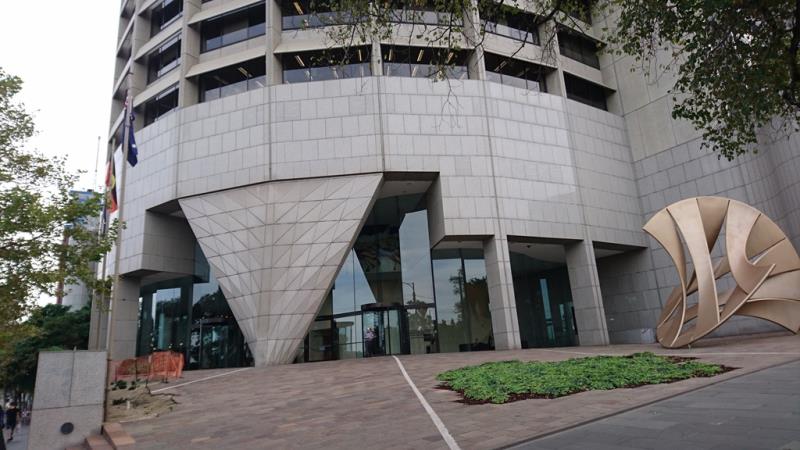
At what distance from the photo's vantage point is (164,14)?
3183cm

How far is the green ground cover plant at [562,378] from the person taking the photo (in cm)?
872

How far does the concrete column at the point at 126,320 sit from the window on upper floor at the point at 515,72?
2468 cm

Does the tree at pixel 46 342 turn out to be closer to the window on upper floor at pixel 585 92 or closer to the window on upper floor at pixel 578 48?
the window on upper floor at pixel 585 92

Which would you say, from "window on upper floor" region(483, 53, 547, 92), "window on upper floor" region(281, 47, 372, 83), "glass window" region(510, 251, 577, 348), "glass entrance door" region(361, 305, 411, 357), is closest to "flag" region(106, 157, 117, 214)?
"window on upper floor" region(281, 47, 372, 83)

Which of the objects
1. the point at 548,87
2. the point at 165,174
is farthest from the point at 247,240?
the point at 548,87

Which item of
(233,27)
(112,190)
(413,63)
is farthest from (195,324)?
(413,63)

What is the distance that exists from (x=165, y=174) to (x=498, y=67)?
2029cm

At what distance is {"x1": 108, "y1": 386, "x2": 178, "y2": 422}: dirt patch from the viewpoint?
1002 cm

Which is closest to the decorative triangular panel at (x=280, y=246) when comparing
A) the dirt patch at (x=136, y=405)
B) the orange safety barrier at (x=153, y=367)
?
the orange safety barrier at (x=153, y=367)

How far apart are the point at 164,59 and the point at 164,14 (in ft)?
10.8

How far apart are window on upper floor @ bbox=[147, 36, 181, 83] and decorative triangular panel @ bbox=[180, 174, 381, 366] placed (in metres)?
11.9

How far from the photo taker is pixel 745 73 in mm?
7844

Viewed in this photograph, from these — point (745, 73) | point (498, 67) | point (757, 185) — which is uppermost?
point (498, 67)

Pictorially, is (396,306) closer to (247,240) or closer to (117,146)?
Answer: (247,240)
